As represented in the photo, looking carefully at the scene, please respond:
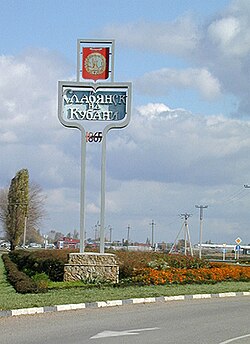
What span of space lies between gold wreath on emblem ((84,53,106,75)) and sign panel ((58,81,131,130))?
54cm

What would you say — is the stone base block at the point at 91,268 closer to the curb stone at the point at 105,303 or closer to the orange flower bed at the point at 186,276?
the orange flower bed at the point at 186,276

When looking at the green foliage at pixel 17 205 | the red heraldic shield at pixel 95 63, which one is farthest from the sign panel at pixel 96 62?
the green foliage at pixel 17 205

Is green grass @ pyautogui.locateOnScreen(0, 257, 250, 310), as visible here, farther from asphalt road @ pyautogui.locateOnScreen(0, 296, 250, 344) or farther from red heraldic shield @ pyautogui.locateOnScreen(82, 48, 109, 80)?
red heraldic shield @ pyautogui.locateOnScreen(82, 48, 109, 80)

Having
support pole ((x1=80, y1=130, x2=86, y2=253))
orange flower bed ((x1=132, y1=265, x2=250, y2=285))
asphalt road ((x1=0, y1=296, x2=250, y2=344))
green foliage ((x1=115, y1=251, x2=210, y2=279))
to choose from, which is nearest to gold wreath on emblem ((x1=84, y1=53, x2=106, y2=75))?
support pole ((x1=80, y1=130, x2=86, y2=253))

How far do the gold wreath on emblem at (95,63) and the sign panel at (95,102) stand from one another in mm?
543

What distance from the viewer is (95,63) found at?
2747 cm

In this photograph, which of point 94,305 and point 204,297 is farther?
point 204,297

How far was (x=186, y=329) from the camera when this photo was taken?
49.4 feet

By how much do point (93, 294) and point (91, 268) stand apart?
5025 mm

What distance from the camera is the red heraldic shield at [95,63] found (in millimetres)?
27484

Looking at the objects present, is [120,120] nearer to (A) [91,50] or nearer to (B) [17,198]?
(A) [91,50]

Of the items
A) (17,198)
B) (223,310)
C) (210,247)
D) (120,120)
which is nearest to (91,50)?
(120,120)

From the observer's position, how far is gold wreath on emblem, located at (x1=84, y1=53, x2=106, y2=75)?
1081 inches

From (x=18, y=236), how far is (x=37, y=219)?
11.1 metres
